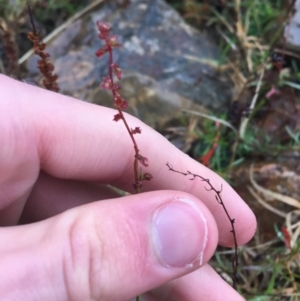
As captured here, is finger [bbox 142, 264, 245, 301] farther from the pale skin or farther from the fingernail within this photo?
the fingernail

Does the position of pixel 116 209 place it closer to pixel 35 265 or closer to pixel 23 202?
pixel 35 265

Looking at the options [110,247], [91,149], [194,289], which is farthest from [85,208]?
[194,289]

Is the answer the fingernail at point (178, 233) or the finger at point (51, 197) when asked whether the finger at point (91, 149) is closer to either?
the finger at point (51, 197)

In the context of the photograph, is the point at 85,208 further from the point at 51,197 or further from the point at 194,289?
the point at 194,289

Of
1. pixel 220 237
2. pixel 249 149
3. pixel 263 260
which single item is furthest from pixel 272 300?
pixel 249 149

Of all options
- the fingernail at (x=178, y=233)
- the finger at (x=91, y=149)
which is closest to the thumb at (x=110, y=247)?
the fingernail at (x=178, y=233)

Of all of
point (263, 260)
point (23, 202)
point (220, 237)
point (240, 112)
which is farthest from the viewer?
point (240, 112)

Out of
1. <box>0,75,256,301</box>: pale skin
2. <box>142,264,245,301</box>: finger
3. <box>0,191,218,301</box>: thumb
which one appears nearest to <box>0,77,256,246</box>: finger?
<box>0,75,256,301</box>: pale skin
